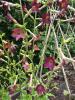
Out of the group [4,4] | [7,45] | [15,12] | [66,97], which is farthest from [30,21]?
→ [4,4]

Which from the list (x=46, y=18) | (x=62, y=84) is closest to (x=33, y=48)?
(x=46, y=18)

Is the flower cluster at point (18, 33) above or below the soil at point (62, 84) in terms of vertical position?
above

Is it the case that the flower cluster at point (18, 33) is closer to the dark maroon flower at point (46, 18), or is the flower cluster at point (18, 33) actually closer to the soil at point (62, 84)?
the dark maroon flower at point (46, 18)

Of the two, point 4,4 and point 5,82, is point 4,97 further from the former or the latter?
point 4,4

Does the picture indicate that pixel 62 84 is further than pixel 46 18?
Yes

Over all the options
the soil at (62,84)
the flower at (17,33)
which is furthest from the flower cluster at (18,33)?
the soil at (62,84)

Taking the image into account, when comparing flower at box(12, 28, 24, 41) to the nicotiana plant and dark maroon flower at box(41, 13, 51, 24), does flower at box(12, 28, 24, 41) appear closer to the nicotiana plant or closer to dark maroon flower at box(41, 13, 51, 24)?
the nicotiana plant

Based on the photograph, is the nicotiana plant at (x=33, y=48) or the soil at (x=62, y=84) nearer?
the nicotiana plant at (x=33, y=48)

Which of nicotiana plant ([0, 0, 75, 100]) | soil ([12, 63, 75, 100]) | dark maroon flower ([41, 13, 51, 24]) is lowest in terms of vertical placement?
soil ([12, 63, 75, 100])

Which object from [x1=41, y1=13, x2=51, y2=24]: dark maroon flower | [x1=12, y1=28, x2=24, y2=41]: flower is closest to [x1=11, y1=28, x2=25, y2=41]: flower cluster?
[x1=12, y1=28, x2=24, y2=41]: flower

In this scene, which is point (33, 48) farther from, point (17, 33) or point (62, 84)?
point (62, 84)

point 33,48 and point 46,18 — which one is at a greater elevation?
point 46,18
